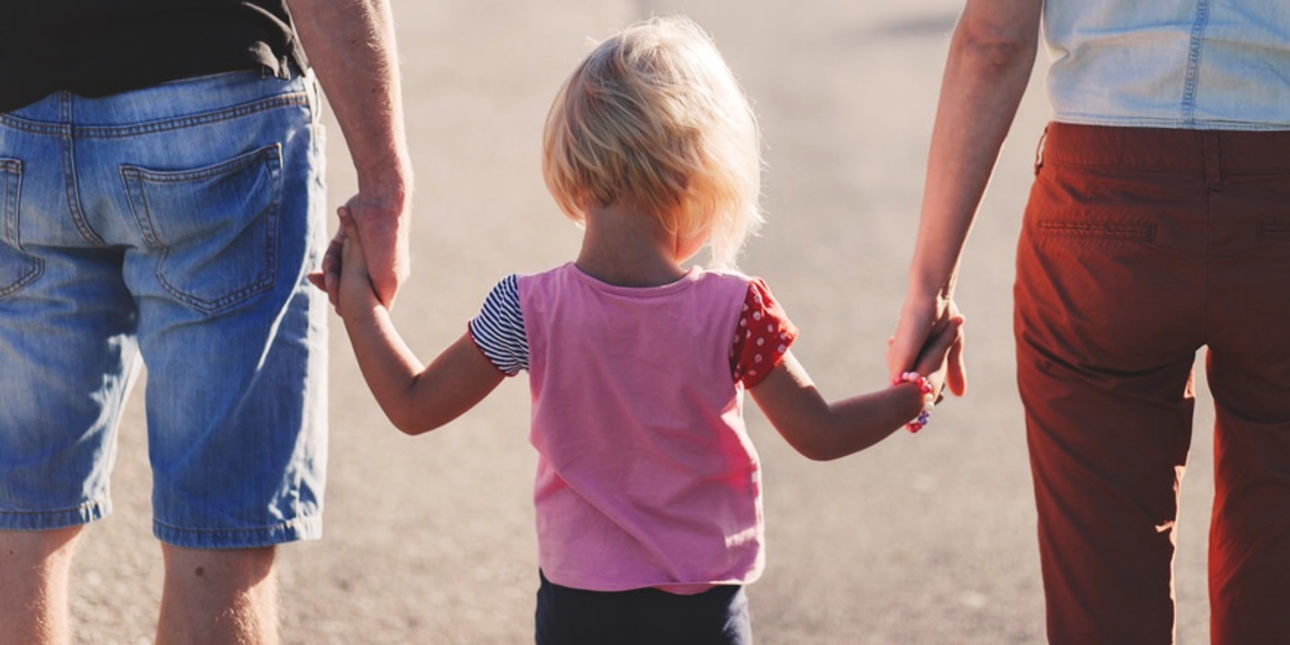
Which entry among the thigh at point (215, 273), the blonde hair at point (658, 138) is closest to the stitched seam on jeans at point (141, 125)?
the thigh at point (215, 273)

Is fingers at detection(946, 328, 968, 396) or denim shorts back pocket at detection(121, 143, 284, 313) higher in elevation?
denim shorts back pocket at detection(121, 143, 284, 313)

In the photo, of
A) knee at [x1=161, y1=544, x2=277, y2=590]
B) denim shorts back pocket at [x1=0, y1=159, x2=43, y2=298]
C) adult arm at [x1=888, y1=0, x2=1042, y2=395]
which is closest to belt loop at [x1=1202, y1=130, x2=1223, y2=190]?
adult arm at [x1=888, y1=0, x2=1042, y2=395]

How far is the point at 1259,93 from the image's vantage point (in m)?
2.85

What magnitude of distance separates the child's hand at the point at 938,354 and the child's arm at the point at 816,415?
0.78 feet

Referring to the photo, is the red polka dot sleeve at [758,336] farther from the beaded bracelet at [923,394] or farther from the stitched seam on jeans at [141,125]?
the stitched seam on jeans at [141,125]

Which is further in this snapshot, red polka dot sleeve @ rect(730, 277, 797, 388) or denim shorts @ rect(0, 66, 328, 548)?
denim shorts @ rect(0, 66, 328, 548)

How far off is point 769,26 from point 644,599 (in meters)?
12.8

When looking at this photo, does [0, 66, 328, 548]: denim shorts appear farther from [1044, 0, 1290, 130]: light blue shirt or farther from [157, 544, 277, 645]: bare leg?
[1044, 0, 1290, 130]: light blue shirt

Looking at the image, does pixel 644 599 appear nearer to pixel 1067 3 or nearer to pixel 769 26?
pixel 1067 3

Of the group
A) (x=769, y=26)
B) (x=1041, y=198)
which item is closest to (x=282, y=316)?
(x=1041, y=198)

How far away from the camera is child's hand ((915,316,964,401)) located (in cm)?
316

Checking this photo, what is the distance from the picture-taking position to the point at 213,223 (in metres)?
2.91

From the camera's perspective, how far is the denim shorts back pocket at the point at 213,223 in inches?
114

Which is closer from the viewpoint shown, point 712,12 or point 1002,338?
point 1002,338
